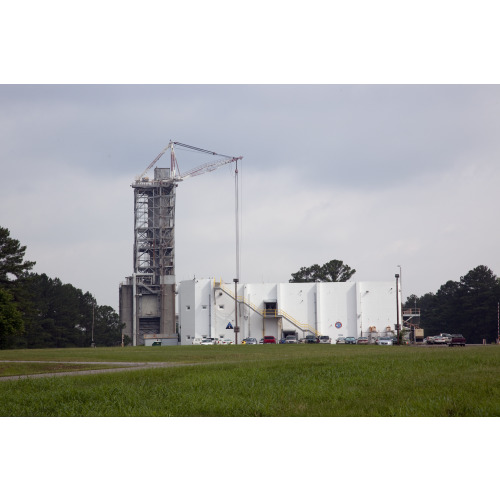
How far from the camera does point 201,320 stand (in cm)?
9269

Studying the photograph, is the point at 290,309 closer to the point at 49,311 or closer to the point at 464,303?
the point at 464,303

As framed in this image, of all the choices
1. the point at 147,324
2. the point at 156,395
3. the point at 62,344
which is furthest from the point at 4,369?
the point at 62,344

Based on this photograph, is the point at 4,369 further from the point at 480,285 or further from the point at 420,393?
the point at 480,285

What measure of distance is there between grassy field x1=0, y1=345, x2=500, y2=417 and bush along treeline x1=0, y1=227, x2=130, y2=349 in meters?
62.9

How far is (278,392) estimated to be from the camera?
17250 millimetres

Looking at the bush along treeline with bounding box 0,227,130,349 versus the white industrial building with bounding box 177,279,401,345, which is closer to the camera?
the bush along treeline with bounding box 0,227,130,349

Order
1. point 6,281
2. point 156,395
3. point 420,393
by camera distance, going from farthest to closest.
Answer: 1. point 6,281
2. point 156,395
3. point 420,393

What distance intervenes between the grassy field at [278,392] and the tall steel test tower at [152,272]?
83.9 meters

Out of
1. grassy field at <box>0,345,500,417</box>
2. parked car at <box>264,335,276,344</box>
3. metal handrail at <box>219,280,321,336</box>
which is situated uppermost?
metal handrail at <box>219,280,321,336</box>

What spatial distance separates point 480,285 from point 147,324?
5803cm

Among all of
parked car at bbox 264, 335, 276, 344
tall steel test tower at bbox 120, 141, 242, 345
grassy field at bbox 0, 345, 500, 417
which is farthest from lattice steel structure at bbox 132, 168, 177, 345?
grassy field at bbox 0, 345, 500, 417

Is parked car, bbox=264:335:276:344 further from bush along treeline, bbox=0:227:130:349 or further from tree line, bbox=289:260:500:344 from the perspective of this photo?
tree line, bbox=289:260:500:344

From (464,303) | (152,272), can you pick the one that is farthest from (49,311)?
(464,303)

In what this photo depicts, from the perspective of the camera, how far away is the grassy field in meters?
14.8
